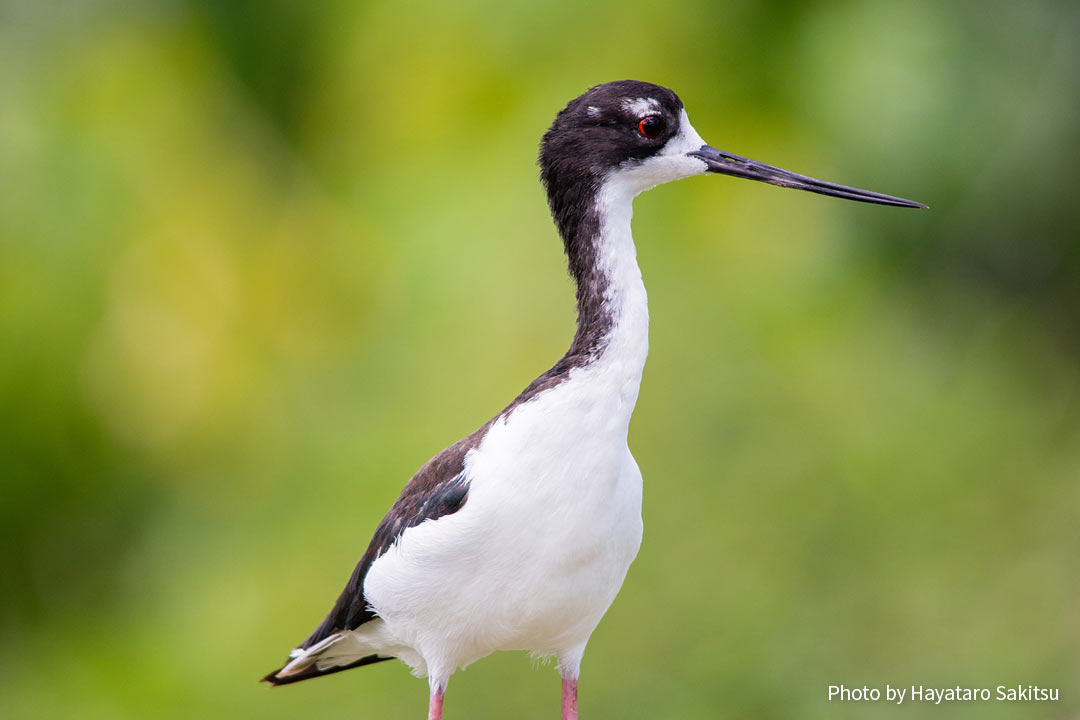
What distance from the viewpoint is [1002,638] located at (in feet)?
22.1

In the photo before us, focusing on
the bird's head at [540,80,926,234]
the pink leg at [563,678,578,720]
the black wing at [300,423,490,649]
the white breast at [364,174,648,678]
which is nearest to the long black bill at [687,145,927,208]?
the bird's head at [540,80,926,234]

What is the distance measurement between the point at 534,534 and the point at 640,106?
3.91 ft

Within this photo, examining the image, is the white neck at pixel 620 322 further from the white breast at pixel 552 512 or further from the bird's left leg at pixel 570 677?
the bird's left leg at pixel 570 677

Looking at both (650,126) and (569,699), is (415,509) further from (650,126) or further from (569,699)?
(650,126)

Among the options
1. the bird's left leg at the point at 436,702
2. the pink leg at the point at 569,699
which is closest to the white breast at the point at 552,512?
the bird's left leg at the point at 436,702

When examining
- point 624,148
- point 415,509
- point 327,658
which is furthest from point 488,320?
point 624,148

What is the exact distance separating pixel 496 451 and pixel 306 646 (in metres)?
1.13

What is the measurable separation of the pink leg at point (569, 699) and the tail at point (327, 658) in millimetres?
639

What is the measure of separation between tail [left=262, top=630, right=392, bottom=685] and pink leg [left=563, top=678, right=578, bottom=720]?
64 centimetres

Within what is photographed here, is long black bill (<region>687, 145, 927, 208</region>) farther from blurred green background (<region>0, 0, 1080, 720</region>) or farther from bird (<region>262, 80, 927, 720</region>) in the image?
blurred green background (<region>0, 0, 1080, 720</region>)

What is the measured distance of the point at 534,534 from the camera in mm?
3039

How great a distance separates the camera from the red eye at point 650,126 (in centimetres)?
321

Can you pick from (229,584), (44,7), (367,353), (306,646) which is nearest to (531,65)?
(367,353)

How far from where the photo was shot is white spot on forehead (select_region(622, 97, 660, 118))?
3.21m
